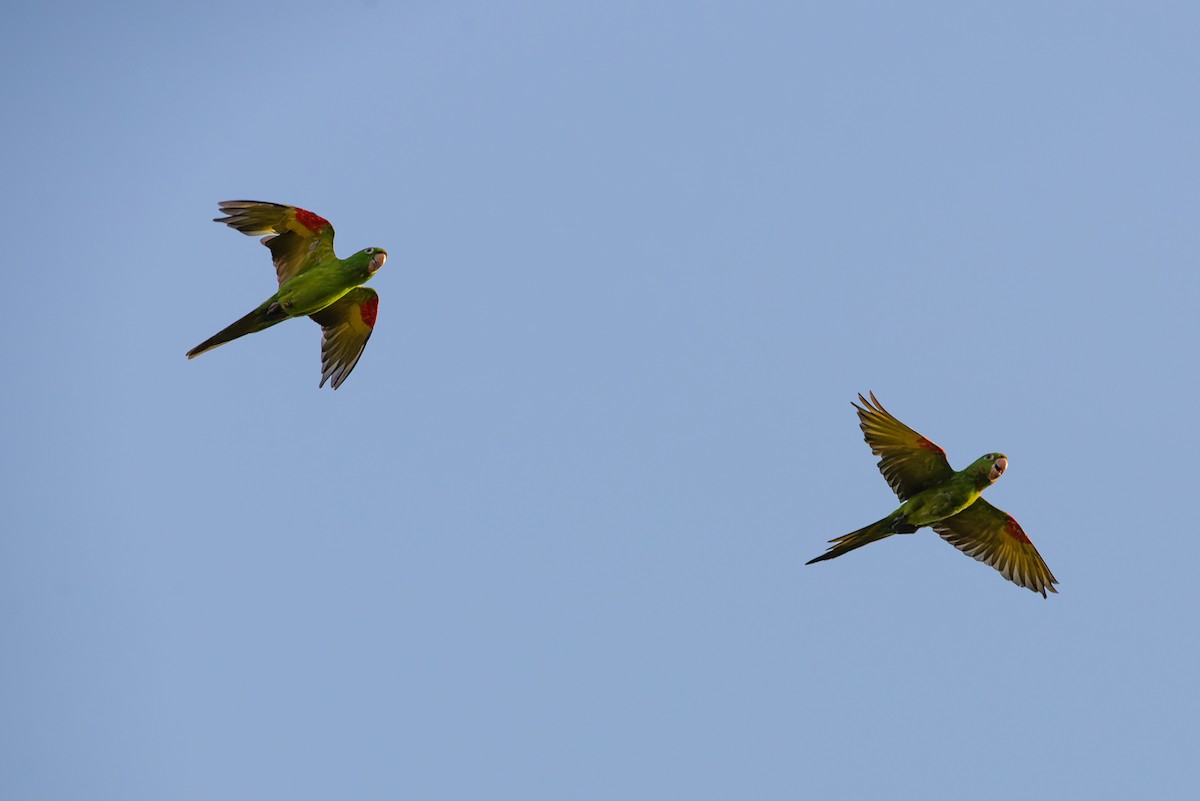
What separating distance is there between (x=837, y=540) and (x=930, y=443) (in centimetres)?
222

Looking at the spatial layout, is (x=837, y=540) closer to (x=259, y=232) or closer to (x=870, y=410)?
(x=870, y=410)

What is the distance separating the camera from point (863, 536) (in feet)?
65.3

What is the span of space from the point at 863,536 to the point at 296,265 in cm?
1020

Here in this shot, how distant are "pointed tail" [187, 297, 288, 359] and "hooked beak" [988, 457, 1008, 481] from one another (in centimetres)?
1143

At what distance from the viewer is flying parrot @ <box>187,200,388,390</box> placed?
69.4ft

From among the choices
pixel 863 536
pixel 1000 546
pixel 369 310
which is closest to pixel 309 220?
pixel 369 310

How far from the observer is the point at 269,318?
21.2 m

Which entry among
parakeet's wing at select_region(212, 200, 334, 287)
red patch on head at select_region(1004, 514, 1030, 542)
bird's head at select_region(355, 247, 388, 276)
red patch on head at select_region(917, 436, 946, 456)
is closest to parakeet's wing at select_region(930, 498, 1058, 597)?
red patch on head at select_region(1004, 514, 1030, 542)

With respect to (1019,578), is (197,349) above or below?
below

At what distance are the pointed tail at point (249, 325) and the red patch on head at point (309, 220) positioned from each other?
148 cm

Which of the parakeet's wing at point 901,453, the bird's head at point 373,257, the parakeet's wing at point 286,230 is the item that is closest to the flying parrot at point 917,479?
the parakeet's wing at point 901,453

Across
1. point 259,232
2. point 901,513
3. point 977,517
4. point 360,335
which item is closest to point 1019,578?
point 977,517

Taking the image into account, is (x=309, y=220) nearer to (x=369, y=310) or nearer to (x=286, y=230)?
(x=286, y=230)

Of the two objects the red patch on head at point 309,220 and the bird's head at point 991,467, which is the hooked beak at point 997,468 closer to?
the bird's head at point 991,467
